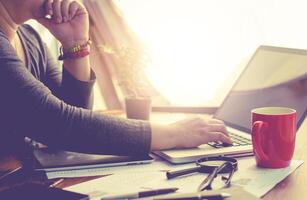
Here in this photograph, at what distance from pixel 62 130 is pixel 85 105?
0.43m

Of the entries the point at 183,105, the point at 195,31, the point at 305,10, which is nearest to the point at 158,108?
the point at 183,105

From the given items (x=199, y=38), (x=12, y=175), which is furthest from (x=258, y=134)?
(x=199, y=38)

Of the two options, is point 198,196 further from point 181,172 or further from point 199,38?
point 199,38

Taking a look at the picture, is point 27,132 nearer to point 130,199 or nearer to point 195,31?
point 130,199

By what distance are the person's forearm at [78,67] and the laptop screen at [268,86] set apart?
0.43m

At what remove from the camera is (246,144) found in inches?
43.3

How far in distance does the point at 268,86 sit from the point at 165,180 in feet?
1.84

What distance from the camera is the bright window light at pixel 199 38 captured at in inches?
73.7

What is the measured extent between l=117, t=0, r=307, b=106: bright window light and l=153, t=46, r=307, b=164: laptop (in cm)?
41

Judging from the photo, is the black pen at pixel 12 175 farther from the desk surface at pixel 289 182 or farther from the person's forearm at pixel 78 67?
the person's forearm at pixel 78 67

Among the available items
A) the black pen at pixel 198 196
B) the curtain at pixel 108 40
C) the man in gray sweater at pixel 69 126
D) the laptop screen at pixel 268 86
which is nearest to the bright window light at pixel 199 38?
the curtain at pixel 108 40

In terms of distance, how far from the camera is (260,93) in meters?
1.33

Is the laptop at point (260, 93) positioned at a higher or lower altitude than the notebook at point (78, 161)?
higher

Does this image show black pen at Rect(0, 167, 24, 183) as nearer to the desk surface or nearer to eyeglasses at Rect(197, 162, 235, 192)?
the desk surface
